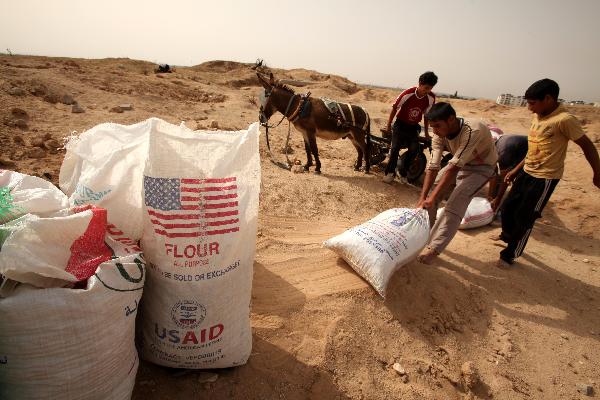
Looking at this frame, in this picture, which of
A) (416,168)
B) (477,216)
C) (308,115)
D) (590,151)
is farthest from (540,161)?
(308,115)

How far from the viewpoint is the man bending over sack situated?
9.53ft

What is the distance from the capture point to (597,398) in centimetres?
228

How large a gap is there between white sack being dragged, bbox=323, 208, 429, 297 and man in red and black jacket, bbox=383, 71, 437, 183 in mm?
2640

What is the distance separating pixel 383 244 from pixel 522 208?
6.09 ft

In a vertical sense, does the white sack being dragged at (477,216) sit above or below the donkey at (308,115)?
below

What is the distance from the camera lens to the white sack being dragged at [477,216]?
451 cm

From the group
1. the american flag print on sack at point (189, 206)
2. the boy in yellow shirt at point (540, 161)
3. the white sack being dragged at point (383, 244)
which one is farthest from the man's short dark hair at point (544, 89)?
the american flag print on sack at point (189, 206)

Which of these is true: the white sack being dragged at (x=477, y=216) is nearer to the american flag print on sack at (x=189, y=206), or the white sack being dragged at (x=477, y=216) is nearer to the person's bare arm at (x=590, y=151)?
the person's bare arm at (x=590, y=151)

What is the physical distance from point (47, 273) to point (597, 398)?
3357 millimetres

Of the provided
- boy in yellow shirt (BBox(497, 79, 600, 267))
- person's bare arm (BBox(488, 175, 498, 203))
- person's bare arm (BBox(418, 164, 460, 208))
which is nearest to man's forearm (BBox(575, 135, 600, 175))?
boy in yellow shirt (BBox(497, 79, 600, 267))

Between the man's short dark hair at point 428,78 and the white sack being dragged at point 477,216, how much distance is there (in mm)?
1892

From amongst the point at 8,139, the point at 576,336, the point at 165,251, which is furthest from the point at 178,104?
the point at 576,336

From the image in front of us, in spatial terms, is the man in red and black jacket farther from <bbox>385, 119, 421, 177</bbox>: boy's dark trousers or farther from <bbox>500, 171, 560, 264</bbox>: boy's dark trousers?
<bbox>500, 171, 560, 264</bbox>: boy's dark trousers

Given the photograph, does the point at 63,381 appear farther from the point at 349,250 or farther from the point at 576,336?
the point at 576,336
